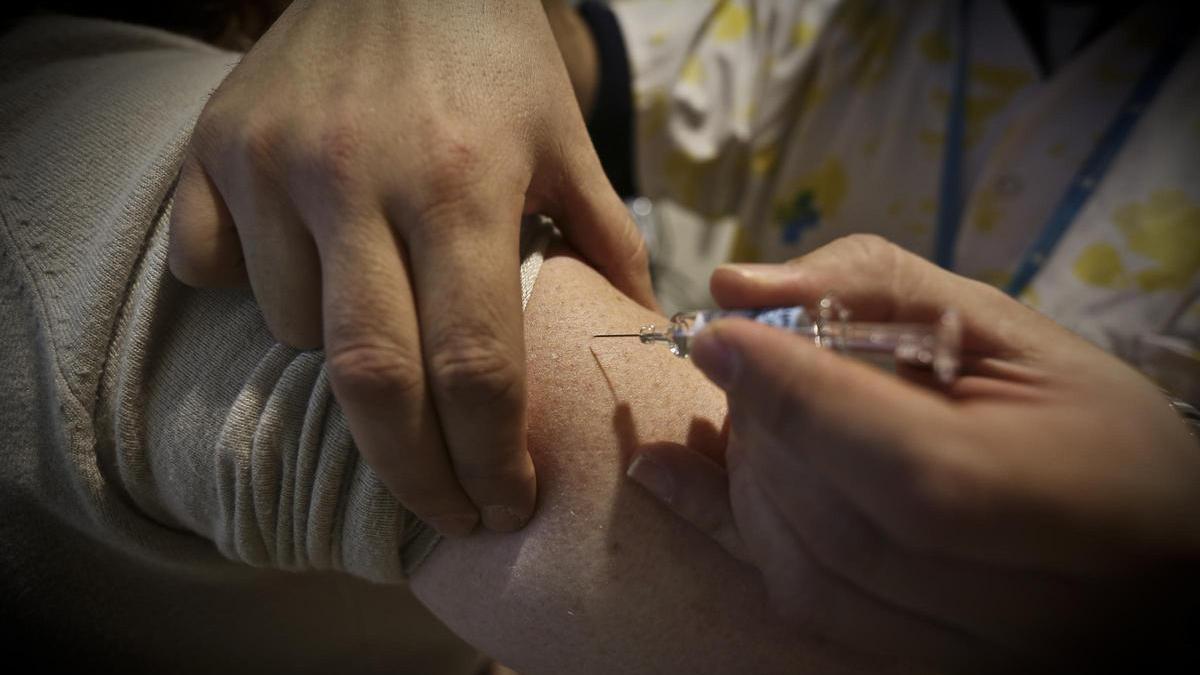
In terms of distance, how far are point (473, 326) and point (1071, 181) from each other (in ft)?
3.50

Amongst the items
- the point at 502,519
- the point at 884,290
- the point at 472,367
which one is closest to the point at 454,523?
the point at 502,519

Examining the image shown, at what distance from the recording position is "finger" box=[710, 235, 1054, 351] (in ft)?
1.60

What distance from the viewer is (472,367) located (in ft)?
1.55

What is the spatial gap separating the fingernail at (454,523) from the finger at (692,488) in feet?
0.44

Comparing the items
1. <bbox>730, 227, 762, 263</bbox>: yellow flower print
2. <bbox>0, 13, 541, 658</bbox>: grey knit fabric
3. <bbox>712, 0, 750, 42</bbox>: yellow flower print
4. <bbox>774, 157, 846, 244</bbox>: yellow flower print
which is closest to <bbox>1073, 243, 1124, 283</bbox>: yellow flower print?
<bbox>774, 157, 846, 244</bbox>: yellow flower print

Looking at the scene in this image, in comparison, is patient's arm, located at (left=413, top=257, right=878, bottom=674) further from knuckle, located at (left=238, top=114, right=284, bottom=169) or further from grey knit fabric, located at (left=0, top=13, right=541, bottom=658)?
knuckle, located at (left=238, top=114, right=284, bottom=169)

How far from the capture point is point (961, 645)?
49cm

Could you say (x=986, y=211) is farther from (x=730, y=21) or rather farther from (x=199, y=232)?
(x=199, y=232)

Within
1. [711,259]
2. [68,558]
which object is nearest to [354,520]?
[68,558]

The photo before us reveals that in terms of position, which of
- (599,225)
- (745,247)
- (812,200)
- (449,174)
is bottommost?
(745,247)

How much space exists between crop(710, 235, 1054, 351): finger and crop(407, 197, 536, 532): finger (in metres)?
0.18

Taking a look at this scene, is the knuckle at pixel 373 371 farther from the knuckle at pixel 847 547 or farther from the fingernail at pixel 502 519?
the knuckle at pixel 847 547

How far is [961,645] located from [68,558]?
807 mm

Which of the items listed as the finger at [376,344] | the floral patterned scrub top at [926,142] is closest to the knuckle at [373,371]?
the finger at [376,344]
